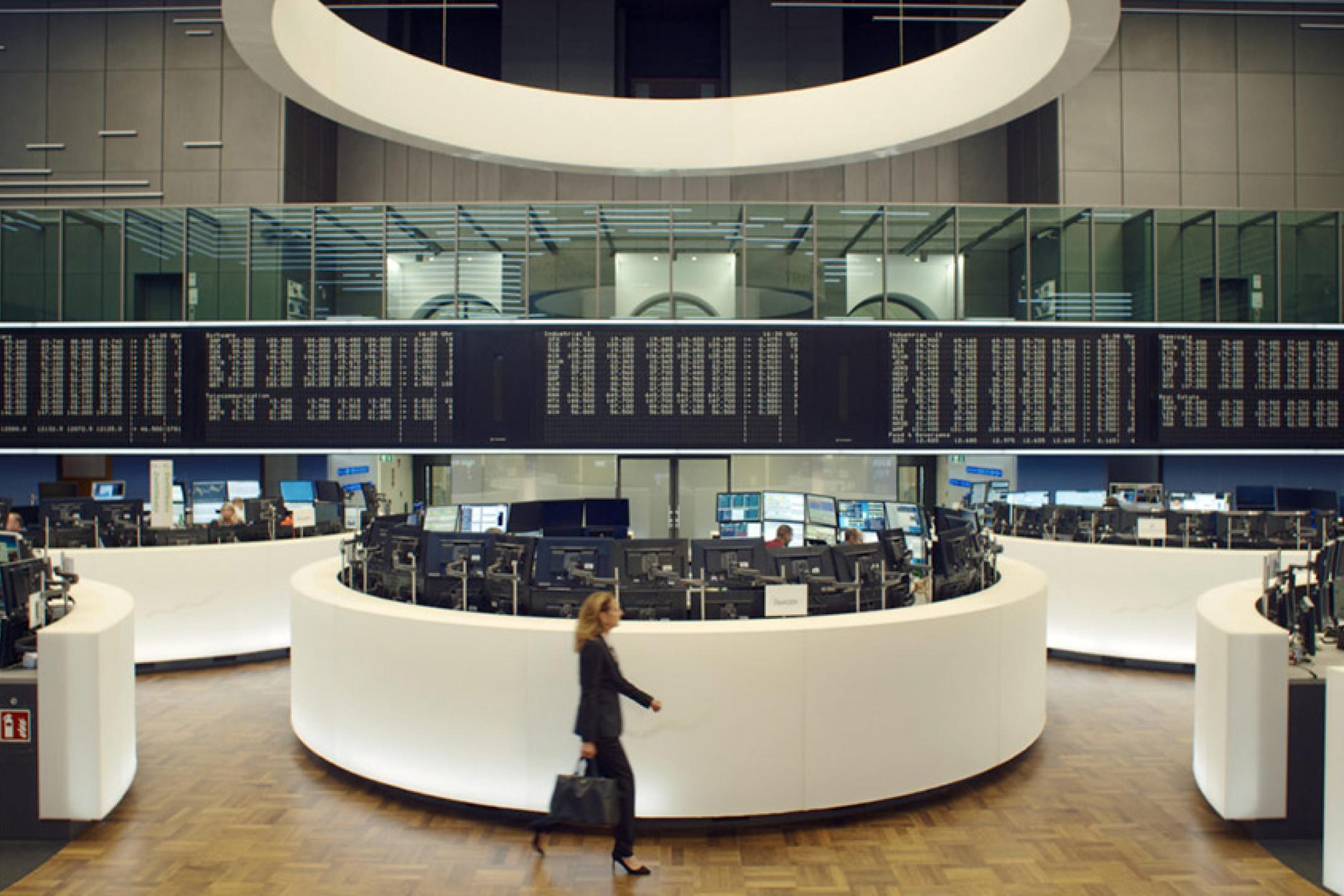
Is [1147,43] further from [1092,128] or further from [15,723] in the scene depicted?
[15,723]

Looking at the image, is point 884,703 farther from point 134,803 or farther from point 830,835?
point 134,803

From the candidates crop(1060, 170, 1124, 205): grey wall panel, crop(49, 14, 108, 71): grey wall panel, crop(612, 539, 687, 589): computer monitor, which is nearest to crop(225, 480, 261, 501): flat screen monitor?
crop(49, 14, 108, 71): grey wall panel

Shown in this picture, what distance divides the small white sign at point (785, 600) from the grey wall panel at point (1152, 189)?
869 centimetres

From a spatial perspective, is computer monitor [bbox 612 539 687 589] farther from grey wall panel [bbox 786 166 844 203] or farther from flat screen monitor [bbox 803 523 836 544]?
grey wall panel [bbox 786 166 844 203]

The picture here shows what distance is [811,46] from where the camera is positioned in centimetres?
1071

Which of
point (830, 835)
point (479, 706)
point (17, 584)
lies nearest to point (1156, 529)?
point (830, 835)

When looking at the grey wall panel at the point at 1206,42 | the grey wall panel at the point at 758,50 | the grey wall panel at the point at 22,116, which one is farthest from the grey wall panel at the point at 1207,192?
the grey wall panel at the point at 22,116

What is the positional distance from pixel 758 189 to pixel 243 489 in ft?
23.7

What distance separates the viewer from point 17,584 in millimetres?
3961

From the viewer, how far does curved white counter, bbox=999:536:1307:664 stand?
6.52 m

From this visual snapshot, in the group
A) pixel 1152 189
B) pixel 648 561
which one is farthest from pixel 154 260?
pixel 1152 189

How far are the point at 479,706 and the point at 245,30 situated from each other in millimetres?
3430

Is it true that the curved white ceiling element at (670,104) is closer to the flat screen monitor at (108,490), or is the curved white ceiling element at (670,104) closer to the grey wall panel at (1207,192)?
the flat screen monitor at (108,490)

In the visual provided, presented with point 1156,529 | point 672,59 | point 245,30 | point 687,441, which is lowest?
point 1156,529
